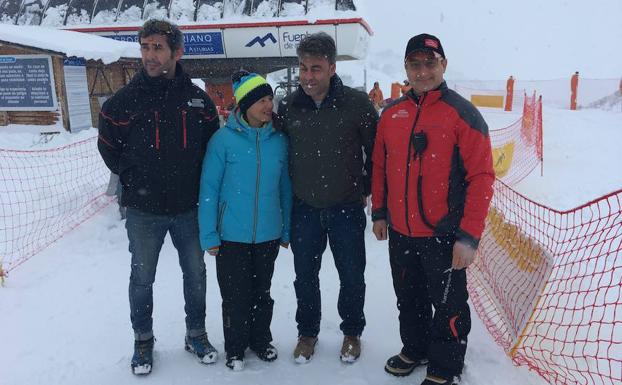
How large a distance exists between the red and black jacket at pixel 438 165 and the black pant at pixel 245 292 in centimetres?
95

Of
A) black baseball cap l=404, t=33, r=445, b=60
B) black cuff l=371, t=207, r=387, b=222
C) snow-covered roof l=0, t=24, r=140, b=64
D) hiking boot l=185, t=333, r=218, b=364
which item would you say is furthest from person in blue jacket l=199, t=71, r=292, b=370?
snow-covered roof l=0, t=24, r=140, b=64

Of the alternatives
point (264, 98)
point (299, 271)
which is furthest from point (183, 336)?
point (264, 98)

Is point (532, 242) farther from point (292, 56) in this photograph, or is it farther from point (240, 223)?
point (292, 56)

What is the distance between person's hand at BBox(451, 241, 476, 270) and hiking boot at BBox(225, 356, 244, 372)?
5.17 feet

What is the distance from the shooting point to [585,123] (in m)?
15.4

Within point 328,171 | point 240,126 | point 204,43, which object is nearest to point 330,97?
point 328,171

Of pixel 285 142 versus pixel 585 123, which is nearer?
pixel 285 142

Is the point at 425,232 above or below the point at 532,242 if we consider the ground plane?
above

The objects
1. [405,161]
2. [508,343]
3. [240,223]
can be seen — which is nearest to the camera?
[405,161]

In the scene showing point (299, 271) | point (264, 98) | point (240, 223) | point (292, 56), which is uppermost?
point (292, 56)

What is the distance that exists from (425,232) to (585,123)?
15.8 metres

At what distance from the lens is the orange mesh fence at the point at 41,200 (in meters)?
5.49

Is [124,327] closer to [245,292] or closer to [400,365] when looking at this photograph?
[245,292]

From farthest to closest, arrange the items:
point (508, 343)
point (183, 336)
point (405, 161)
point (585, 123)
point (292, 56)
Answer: point (292, 56) → point (585, 123) → point (183, 336) → point (508, 343) → point (405, 161)
